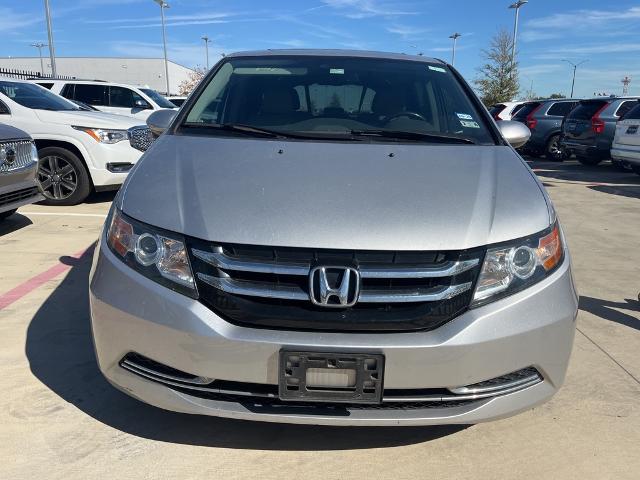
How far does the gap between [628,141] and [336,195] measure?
32.8ft

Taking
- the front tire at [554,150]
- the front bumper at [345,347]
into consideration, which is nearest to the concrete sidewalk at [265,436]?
the front bumper at [345,347]

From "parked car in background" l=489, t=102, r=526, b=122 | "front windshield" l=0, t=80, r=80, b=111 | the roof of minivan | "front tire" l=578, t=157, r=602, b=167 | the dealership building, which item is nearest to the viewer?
the roof of minivan

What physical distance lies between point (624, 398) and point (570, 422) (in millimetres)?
418

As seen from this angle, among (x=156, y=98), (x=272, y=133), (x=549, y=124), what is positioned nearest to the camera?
(x=272, y=133)

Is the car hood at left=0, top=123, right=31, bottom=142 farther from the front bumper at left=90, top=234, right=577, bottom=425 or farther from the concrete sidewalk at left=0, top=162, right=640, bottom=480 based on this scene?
the front bumper at left=90, top=234, right=577, bottom=425

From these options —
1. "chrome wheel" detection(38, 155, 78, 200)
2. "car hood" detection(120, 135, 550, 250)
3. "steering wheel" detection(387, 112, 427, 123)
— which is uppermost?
"steering wheel" detection(387, 112, 427, 123)

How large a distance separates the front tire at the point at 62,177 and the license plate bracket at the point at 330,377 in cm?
601

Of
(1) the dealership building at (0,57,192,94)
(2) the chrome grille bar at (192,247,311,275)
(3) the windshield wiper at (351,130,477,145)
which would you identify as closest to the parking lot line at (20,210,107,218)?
(3) the windshield wiper at (351,130,477,145)

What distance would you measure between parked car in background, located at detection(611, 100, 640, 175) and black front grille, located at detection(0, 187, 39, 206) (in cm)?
971

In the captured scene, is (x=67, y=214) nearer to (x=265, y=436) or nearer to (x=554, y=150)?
(x=265, y=436)

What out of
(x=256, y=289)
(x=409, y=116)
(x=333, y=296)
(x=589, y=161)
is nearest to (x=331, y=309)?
(x=333, y=296)

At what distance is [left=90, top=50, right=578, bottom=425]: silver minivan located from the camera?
6.36ft

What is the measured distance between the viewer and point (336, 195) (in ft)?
7.23

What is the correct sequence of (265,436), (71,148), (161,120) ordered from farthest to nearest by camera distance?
(71,148)
(161,120)
(265,436)
